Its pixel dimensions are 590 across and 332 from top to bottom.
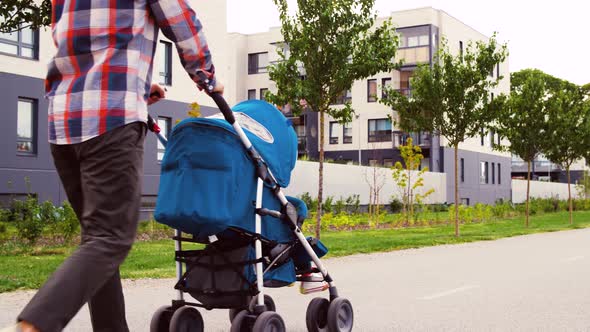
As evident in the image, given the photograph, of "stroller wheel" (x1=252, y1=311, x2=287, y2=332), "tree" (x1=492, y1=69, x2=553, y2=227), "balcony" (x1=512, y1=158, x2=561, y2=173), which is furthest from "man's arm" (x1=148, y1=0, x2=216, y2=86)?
"balcony" (x1=512, y1=158, x2=561, y2=173)

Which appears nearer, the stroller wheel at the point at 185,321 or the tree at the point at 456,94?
the stroller wheel at the point at 185,321

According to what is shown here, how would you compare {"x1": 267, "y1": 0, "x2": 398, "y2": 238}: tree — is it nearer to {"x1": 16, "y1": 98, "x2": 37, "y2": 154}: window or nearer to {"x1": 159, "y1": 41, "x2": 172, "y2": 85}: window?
{"x1": 16, "y1": 98, "x2": 37, "y2": 154}: window

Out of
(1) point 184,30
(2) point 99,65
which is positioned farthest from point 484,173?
(2) point 99,65

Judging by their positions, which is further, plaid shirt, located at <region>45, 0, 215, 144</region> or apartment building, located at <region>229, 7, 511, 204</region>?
apartment building, located at <region>229, 7, 511, 204</region>

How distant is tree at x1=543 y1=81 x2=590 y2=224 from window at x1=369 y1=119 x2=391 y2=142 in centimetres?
1828

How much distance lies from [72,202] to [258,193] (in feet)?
4.40

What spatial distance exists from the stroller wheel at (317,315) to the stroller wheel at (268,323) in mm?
685

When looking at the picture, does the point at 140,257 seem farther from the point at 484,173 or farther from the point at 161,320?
the point at 484,173

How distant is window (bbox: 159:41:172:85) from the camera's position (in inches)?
1155

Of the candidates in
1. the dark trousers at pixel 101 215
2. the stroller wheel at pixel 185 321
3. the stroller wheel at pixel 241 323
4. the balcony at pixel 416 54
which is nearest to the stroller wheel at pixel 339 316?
the stroller wheel at pixel 241 323

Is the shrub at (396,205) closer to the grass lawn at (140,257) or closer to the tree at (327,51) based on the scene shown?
the grass lawn at (140,257)

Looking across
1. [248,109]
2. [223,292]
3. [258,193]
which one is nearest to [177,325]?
[223,292]

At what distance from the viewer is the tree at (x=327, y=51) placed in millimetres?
15336

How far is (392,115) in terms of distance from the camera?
48.5 metres
